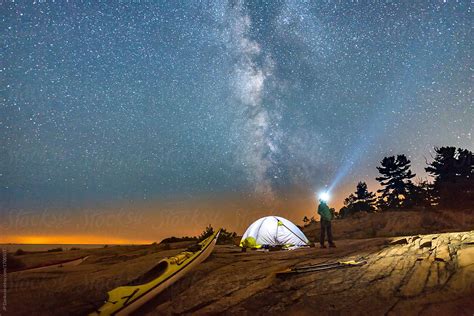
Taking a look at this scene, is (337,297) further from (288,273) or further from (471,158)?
(471,158)

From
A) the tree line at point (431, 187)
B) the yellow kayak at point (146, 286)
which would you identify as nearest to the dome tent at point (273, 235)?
the yellow kayak at point (146, 286)

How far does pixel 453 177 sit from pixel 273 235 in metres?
30.2

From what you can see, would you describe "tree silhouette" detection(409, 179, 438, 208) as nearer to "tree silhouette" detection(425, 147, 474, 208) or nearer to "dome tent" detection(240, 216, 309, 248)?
"tree silhouette" detection(425, 147, 474, 208)

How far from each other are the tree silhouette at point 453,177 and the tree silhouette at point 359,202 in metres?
10.2

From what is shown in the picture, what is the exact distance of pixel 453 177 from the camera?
3266cm

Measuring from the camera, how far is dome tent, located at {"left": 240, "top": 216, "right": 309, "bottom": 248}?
15031 millimetres

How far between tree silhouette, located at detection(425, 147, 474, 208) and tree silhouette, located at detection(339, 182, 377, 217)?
33.5ft

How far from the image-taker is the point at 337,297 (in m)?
5.43

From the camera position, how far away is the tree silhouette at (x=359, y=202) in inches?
1629

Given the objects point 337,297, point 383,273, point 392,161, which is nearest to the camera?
point 337,297

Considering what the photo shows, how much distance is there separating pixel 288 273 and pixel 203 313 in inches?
112

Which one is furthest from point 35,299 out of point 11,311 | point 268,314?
point 268,314

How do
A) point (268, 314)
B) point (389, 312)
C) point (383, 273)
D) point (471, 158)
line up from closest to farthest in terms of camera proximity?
point (389, 312), point (268, 314), point (383, 273), point (471, 158)

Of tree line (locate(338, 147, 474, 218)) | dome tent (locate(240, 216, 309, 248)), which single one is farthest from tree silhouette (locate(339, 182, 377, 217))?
dome tent (locate(240, 216, 309, 248))
